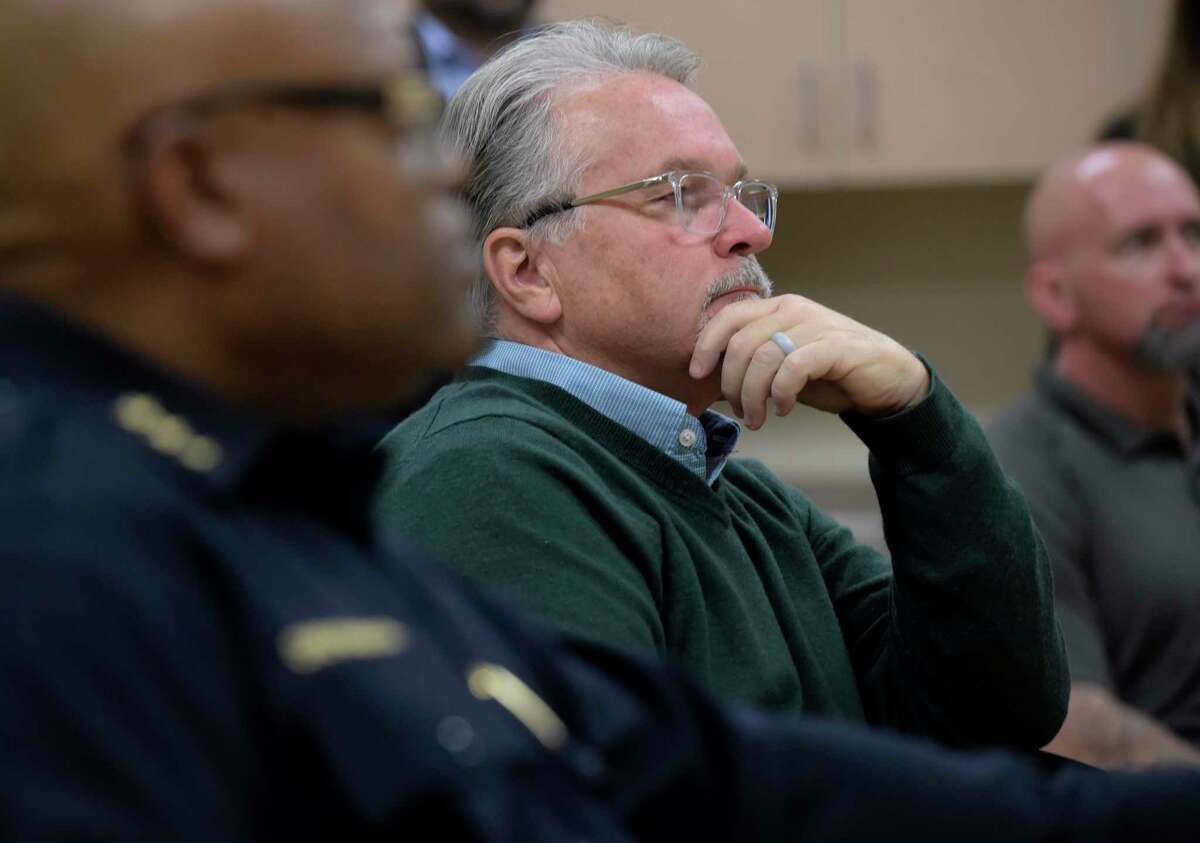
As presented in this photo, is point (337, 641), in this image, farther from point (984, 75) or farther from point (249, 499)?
point (984, 75)

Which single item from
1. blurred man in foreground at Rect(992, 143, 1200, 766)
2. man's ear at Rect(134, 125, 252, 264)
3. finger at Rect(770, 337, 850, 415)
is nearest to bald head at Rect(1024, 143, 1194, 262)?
blurred man in foreground at Rect(992, 143, 1200, 766)

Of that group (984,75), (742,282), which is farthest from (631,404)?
(984,75)

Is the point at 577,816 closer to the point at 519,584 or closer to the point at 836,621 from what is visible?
the point at 519,584

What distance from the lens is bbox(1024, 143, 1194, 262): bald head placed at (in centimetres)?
243

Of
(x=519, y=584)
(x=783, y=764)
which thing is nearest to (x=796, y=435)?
(x=519, y=584)

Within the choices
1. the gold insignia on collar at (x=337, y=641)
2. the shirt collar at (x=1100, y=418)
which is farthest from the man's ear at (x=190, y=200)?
the shirt collar at (x=1100, y=418)

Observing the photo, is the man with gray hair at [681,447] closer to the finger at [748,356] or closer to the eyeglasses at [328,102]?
the finger at [748,356]

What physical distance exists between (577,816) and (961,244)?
3.10 meters

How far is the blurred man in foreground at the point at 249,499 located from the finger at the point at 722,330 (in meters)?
0.59

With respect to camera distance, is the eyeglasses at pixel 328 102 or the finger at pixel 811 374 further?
the finger at pixel 811 374

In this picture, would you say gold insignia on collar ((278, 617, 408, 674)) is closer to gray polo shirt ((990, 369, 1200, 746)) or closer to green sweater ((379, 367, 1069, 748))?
green sweater ((379, 367, 1069, 748))

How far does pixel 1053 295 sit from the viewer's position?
2467 mm

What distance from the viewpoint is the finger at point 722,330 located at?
4.31 feet

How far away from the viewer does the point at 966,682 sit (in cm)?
130
